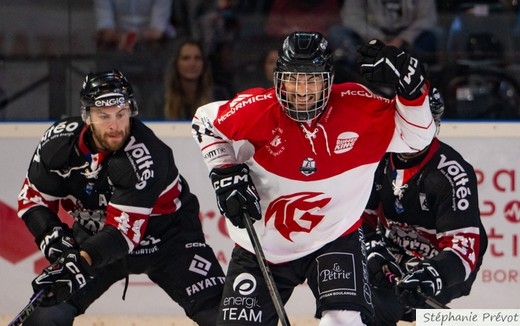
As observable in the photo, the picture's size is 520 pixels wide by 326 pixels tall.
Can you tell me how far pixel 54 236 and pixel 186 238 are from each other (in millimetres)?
494

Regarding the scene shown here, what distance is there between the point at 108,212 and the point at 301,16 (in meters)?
1.83

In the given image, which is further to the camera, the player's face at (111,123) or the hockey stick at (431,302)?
the player's face at (111,123)

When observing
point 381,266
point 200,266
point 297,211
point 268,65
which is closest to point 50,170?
point 200,266

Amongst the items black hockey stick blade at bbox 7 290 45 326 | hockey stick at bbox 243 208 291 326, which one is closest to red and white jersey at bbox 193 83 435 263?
hockey stick at bbox 243 208 291 326

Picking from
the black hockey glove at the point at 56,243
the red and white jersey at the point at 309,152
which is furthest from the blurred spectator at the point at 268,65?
the red and white jersey at the point at 309,152

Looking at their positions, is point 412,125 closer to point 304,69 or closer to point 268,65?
point 304,69

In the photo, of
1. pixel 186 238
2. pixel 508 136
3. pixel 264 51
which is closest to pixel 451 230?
pixel 186 238

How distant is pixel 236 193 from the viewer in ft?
13.0

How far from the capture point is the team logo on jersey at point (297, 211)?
4.07 m

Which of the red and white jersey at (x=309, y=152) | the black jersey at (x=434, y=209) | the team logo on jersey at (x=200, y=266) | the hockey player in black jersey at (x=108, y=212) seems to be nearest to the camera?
the red and white jersey at (x=309, y=152)

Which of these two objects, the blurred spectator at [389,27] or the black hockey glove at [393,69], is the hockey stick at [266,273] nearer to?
the black hockey glove at [393,69]

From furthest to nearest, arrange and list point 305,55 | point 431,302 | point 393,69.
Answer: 1. point 431,302
2. point 305,55
3. point 393,69

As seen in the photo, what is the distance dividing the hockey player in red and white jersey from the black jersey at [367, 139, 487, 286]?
0.48m

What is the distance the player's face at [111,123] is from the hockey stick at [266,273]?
646 mm
